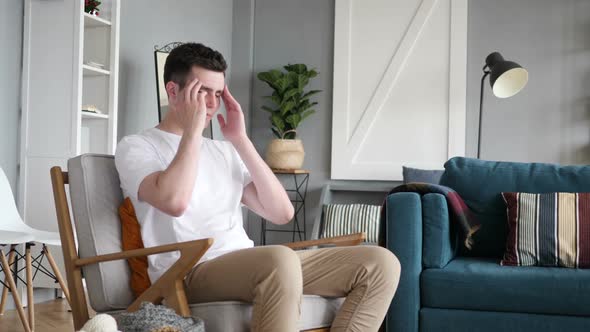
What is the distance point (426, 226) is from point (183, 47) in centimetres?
139

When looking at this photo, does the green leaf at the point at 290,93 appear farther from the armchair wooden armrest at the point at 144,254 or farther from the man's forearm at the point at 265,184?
the armchair wooden armrest at the point at 144,254

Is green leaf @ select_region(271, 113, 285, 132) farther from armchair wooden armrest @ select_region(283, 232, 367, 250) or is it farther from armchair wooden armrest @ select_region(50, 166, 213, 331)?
armchair wooden armrest @ select_region(50, 166, 213, 331)

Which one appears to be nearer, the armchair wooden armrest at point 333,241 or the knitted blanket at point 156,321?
the knitted blanket at point 156,321

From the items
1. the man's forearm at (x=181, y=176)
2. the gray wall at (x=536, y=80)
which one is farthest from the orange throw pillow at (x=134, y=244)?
the gray wall at (x=536, y=80)

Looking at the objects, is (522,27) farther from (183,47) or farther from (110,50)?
(183,47)

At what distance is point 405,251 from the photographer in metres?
3.09

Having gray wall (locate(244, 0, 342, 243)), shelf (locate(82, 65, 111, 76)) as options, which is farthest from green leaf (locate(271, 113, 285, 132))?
shelf (locate(82, 65, 111, 76))

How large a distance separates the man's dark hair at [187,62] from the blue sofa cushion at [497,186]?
1664mm

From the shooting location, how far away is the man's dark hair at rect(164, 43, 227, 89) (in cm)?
232

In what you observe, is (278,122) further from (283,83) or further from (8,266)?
(8,266)

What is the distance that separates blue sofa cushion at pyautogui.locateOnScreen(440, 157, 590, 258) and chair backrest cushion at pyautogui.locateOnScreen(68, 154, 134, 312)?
182 cm

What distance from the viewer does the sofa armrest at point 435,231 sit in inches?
123

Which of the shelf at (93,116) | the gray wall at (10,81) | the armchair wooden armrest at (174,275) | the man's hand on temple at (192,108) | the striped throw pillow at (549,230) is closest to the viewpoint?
the armchair wooden armrest at (174,275)

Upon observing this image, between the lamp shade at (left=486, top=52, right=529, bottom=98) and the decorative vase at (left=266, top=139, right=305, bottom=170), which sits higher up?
the lamp shade at (left=486, top=52, right=529, bottom=98)
